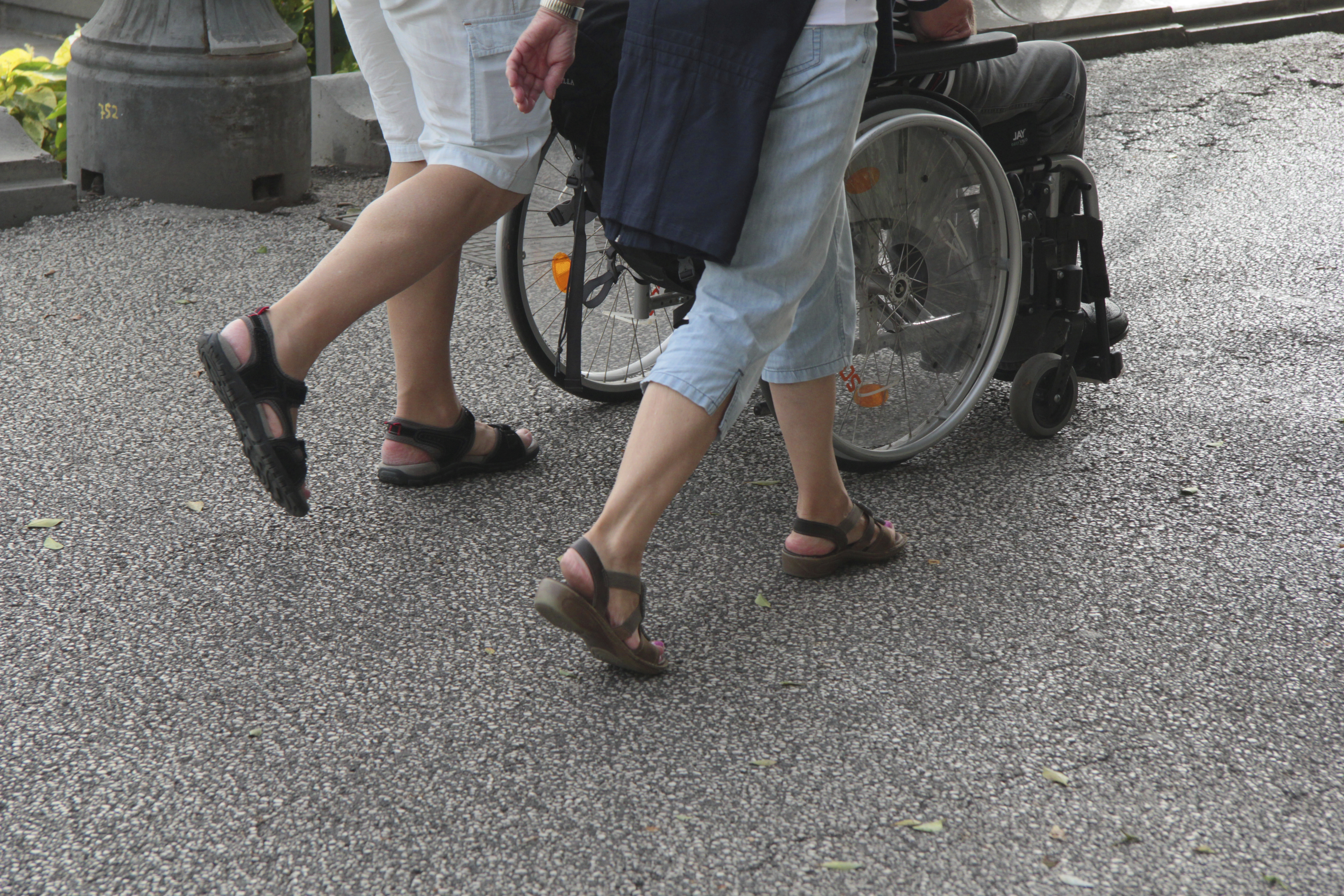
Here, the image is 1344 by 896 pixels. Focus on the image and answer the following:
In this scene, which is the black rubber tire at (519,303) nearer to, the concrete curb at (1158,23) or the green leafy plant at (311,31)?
the green leafy plant at (311,31)

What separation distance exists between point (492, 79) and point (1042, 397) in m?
1.62

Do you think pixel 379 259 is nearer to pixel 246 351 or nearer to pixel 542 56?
pixel 246 351

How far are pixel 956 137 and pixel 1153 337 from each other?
1.53 m

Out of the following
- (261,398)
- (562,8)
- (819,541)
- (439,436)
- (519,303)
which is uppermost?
(562,8)

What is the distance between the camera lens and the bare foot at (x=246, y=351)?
7.32ft

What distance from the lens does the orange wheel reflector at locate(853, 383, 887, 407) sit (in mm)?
2951

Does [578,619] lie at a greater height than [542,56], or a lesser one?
lesser

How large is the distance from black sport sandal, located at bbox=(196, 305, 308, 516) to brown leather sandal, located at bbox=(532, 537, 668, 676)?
0.57 m

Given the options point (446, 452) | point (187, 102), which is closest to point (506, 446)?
point (446, 452)

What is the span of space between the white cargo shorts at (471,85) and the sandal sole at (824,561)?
37.7 inches

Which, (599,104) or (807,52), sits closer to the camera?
(807,52)

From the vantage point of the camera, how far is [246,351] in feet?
7.33

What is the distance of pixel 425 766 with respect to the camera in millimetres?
1965

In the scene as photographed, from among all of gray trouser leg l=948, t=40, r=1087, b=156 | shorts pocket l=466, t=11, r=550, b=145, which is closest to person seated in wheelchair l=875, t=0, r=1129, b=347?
gray trouser leg l=948, t=40, r=1087, b=156
